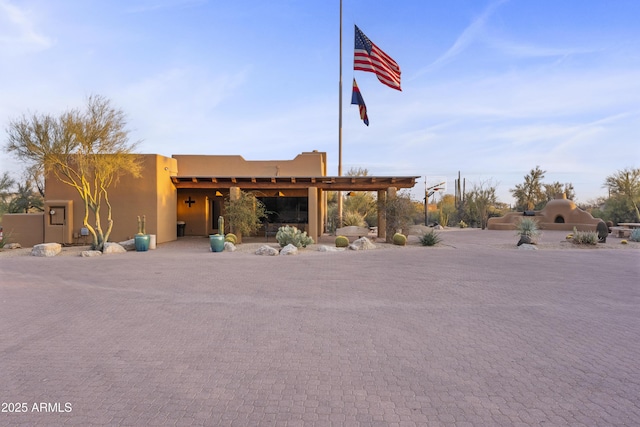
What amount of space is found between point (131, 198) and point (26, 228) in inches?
199

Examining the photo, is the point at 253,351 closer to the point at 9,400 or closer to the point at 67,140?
the point at 9,400

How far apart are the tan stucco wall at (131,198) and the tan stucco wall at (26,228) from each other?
1.30 m

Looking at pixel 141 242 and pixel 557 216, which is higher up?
pixel 557 216

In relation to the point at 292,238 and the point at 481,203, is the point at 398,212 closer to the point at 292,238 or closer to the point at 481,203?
the point at 292,238

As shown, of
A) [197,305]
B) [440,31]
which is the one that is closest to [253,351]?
[197,305]

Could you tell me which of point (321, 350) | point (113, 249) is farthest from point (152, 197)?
point (321, 350)

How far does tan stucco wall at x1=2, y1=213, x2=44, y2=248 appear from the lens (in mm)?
18359

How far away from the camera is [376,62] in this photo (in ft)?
72.3

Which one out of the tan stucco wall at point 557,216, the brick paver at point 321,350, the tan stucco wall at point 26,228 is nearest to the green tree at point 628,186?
the tan stucco wall at point 557,216

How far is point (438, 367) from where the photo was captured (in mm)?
4234

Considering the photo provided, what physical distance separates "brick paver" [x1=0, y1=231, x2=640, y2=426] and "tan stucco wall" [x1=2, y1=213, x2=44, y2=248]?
10444mm

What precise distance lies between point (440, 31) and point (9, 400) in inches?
675

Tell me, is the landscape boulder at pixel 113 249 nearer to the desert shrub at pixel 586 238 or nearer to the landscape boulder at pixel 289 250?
the landscape boulder at pixel 289 250

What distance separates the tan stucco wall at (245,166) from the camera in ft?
73.6
